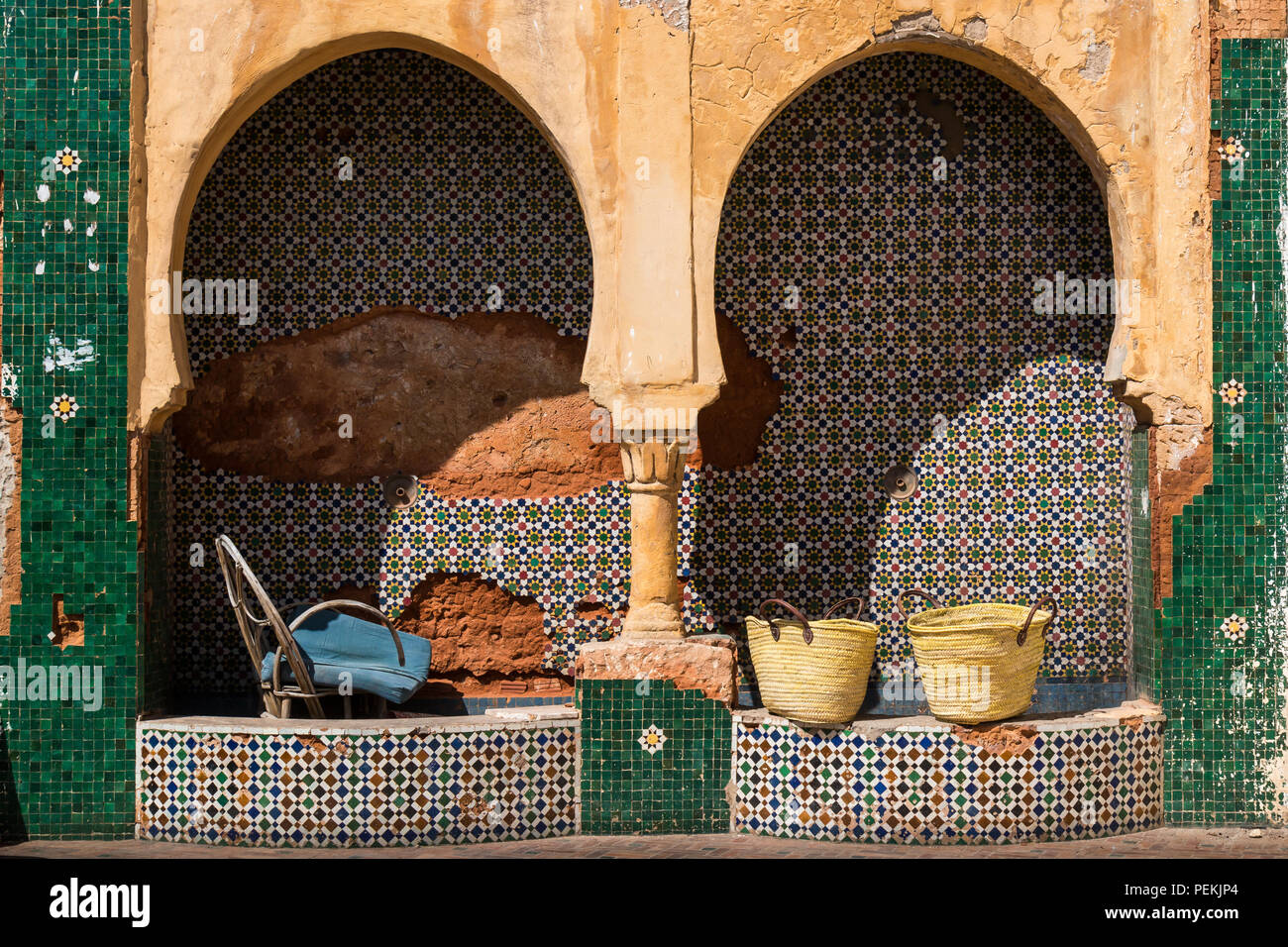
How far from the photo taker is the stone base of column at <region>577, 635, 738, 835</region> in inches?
269

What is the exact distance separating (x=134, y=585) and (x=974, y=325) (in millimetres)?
4620

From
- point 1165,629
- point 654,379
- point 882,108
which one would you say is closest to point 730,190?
point 882,108

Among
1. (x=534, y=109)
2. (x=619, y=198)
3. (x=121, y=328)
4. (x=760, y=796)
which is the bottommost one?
(x=760, y=796)

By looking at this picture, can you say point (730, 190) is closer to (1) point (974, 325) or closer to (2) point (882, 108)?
(2) point (882, 108)

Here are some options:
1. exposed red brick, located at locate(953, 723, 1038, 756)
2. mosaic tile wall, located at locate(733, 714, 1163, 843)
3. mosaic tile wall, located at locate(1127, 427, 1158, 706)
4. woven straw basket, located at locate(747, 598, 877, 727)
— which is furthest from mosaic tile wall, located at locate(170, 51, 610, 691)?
mosaic tile wall, located at locate(1127, 427, 1158, 706)

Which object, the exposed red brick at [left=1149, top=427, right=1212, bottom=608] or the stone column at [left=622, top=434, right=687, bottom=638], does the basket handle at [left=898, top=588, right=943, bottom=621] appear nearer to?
the exposed red brick at [left=1149, top=427, right=1212, bottom=608]

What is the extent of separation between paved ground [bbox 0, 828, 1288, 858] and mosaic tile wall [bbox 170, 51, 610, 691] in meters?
1.24

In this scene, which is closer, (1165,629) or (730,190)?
(1165,629)

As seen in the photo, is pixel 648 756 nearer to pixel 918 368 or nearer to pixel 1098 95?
pixel 918 368

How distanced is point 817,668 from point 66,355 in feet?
12.9

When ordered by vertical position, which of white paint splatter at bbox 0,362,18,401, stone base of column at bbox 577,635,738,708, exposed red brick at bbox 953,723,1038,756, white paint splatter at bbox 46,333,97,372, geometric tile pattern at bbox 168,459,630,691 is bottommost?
exposed red brick at bbox 953,723,1038,756

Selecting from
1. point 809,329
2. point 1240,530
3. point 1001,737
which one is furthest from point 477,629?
point 1240,530

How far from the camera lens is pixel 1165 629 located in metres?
7.01

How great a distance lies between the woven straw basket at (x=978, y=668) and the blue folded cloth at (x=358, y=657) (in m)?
2.49
